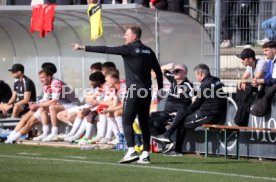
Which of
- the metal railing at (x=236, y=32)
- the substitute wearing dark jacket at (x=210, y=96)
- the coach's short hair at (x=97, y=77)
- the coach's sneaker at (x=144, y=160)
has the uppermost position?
the metal railing at (x=236, y=32)

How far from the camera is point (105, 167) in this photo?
13.1 meters

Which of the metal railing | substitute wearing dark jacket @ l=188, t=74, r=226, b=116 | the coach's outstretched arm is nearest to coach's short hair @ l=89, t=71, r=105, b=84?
the metal railing

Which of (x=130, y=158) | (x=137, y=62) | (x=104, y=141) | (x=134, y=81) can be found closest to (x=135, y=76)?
(x=134, y=81)

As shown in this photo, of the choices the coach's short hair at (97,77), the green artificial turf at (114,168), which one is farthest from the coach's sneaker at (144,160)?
the coach's short hair at (97,77)

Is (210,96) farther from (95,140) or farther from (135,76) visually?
(95,140)

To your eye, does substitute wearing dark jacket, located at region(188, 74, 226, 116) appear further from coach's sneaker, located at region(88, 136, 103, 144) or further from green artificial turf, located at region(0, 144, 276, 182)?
coach's sneaker, located at region(88, 136, 103, 144)

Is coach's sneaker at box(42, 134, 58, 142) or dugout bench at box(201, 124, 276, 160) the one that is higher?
dugout bench at box(201, 124, 276, 160)

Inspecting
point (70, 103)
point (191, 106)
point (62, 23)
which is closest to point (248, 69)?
point (191, 106)

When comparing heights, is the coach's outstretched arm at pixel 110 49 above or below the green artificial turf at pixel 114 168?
above

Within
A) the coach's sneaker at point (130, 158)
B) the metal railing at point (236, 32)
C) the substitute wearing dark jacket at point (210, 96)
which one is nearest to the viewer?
the coach's sneaker at point (130, 158)

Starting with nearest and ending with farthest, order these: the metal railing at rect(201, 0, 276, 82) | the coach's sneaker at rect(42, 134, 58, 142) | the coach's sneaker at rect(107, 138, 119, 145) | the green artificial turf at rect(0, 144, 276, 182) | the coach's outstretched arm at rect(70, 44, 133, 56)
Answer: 1. the green artificial turf at rect(0, 144, 276, 182)
2. the coach's outstretched arm at rect(70, 44, 133, 56)
3. the coach's sneaker at rect(107, 138, 119, 145)
4. the metal railing at rect(201, 0, 276, 82)
5. the coach's sneaker at rect(42, 134, 58, 142)

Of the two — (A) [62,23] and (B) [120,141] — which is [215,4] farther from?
(A) [62,23]

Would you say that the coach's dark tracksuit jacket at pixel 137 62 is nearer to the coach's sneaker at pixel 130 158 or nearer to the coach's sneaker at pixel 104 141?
the coach's sneaker at pixel 130 158

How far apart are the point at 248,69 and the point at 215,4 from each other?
2.38 m
